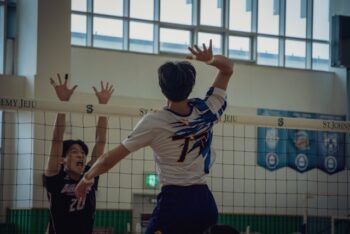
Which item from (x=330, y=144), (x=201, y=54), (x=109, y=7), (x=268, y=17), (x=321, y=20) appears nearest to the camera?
(x=201, y=54)

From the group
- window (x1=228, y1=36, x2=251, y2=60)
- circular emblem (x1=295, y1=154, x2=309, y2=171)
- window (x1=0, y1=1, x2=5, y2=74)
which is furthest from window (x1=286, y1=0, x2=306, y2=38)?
window (x1=0, y1=1, x2=5, y2=74)

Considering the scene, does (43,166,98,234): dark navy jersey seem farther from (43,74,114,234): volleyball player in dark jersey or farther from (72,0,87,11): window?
(72,0,87,11): window

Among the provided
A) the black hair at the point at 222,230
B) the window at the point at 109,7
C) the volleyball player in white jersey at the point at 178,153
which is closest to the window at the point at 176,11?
the window at the point at 109,7

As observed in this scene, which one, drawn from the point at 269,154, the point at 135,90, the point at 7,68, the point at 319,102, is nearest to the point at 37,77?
the point at 7,68

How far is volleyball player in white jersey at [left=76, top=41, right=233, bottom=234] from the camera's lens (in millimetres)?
3828

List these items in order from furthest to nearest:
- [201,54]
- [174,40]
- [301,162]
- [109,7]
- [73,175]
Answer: [301,162] < [174,40] < [109,7] < [73,175] < [201,54]

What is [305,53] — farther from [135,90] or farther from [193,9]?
[135,90]

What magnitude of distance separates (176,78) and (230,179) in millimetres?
16878

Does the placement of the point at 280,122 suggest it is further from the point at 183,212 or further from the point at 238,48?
the point at 238,48

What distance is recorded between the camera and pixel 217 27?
2139 centimetres

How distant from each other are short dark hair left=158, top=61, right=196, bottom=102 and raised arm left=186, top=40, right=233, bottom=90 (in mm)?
270

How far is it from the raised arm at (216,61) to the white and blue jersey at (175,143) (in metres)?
0.31

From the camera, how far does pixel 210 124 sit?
13.3ft

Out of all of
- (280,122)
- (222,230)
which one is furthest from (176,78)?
(280,122)
